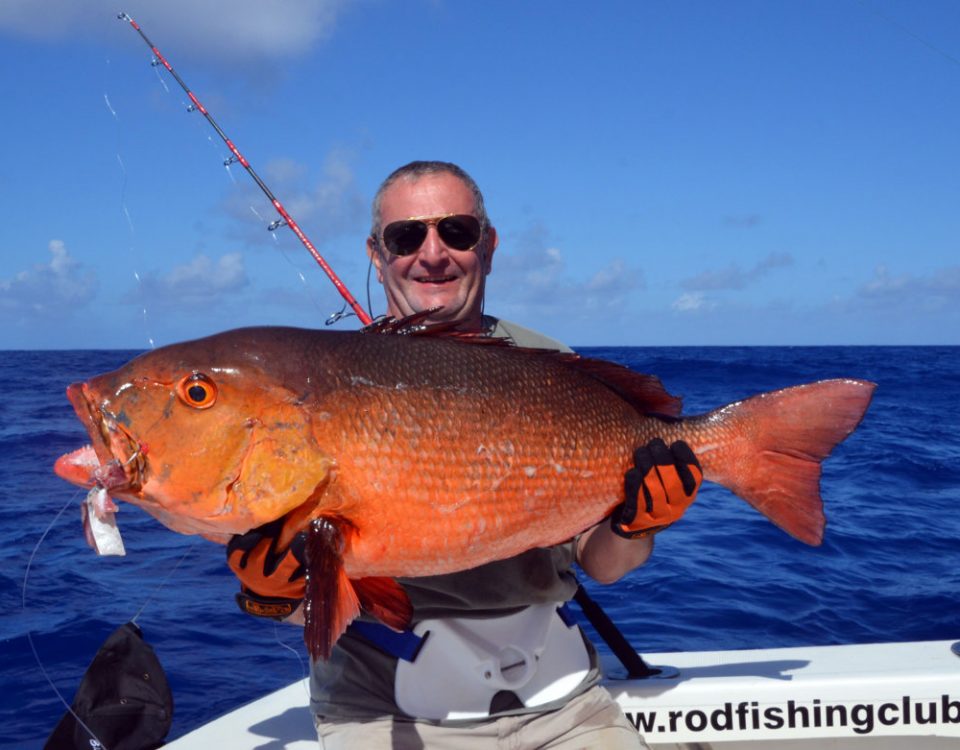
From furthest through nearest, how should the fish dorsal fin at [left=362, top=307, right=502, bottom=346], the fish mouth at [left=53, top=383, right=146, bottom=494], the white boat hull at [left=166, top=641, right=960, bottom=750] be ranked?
the white boat hull at [left=166, top=641, right=960, bottom=750] → the fish dorsal fin at [left=362, top=307, right=502, bottom=346] → the fish mouth at [left=53, top=383, right=146, bottom=494]

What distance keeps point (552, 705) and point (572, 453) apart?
3.17 ft

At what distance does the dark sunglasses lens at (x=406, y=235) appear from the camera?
3.27m

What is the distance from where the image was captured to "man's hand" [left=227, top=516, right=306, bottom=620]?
7.08 feet

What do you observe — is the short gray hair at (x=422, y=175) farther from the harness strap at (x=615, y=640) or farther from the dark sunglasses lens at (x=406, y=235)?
the harness strap at (x=615, y=640)

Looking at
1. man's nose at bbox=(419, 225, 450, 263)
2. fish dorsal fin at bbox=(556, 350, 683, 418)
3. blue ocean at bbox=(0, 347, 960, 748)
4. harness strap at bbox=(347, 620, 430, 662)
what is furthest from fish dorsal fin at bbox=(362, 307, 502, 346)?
blue ocean at bbox=(0, 347, 960, 748)

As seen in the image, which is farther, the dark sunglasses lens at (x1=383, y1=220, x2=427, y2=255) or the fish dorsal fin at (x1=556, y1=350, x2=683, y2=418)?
the dark sunglasses lens at (x1=383, y1=220, x2=427, y2=255)

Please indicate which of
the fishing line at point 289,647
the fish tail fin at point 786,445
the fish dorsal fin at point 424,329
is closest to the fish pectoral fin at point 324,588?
the fish dorsal fin at point 424,329

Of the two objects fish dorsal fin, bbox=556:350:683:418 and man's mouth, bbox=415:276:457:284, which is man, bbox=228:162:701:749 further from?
man's mouth, bbox=415:276:457:284

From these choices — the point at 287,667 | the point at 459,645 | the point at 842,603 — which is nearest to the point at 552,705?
the point at 459,645

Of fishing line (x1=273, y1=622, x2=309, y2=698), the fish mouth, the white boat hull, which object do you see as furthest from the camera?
fishing line (x1=273, y1=622, x2=309, y2=698)

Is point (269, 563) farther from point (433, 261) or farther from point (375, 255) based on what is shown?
point (375, 255)

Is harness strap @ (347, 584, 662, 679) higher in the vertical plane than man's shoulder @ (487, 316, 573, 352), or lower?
lower

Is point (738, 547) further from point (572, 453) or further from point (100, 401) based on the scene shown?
point (100, 401)

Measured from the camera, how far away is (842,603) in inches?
273
